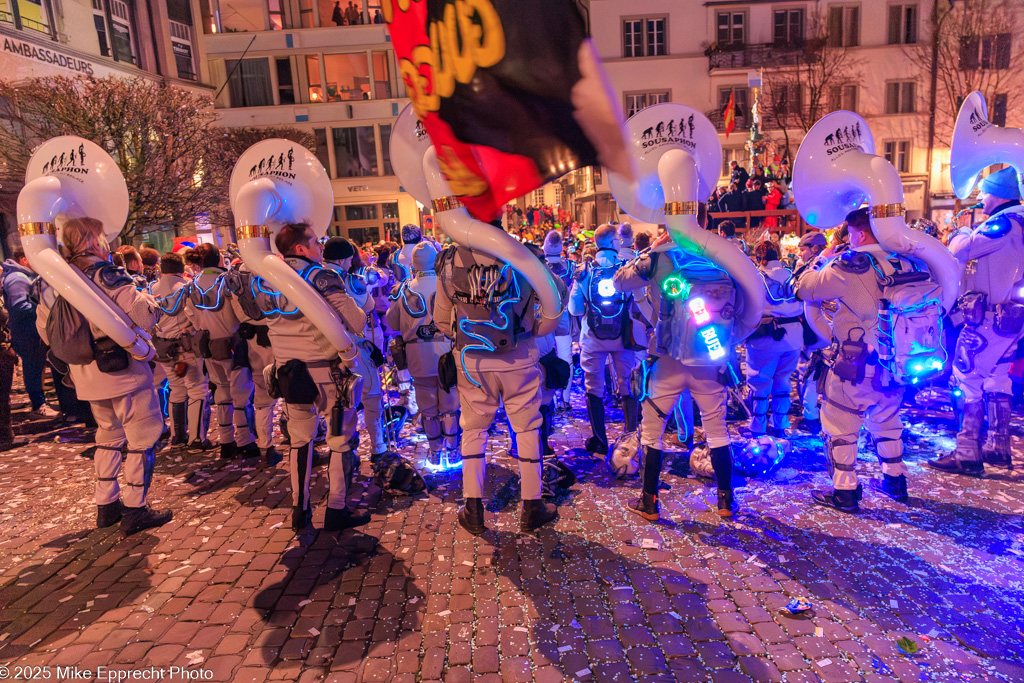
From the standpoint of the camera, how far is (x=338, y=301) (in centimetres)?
385

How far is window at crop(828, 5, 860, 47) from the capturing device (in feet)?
92.0

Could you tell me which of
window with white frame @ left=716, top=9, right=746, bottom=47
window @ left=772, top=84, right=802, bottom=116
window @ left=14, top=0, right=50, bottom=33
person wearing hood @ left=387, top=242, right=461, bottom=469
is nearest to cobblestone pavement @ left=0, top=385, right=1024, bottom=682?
person wearing hood @ left=387, top=242, right=461, bottom=469

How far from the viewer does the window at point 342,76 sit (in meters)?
28.6

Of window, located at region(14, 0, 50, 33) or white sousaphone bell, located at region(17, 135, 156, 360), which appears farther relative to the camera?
window, located at region(14, 0, 50, 33)

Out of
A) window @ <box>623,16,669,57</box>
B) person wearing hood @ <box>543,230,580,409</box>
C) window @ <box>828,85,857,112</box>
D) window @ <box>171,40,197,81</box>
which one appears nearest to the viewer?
person wearing hood @ <box>543,230,580,409</box>

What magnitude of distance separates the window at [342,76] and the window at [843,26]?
2270 cm

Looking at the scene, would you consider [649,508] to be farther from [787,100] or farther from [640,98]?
[787,100]

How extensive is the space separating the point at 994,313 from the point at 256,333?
6.29m

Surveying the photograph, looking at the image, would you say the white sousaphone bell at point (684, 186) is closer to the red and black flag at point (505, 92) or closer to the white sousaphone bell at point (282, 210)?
the red and black flag at point (505, 92)

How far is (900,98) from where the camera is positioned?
2831 centimetres

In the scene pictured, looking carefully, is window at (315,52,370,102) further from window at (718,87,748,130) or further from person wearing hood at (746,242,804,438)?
person wearing hood at (746,242,804,438)

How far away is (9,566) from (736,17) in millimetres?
33691

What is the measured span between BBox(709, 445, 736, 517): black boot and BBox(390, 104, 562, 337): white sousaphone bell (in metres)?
1.67

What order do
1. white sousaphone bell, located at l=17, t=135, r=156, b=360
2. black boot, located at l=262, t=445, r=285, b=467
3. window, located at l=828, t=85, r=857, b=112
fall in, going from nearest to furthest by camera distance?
white sousaphone bell, located at l=17, t=135, r=156, b=360
black boot, located at l=262, t=445, r=285, b=467
window, located at l=828, t=85, r=857, b=112
